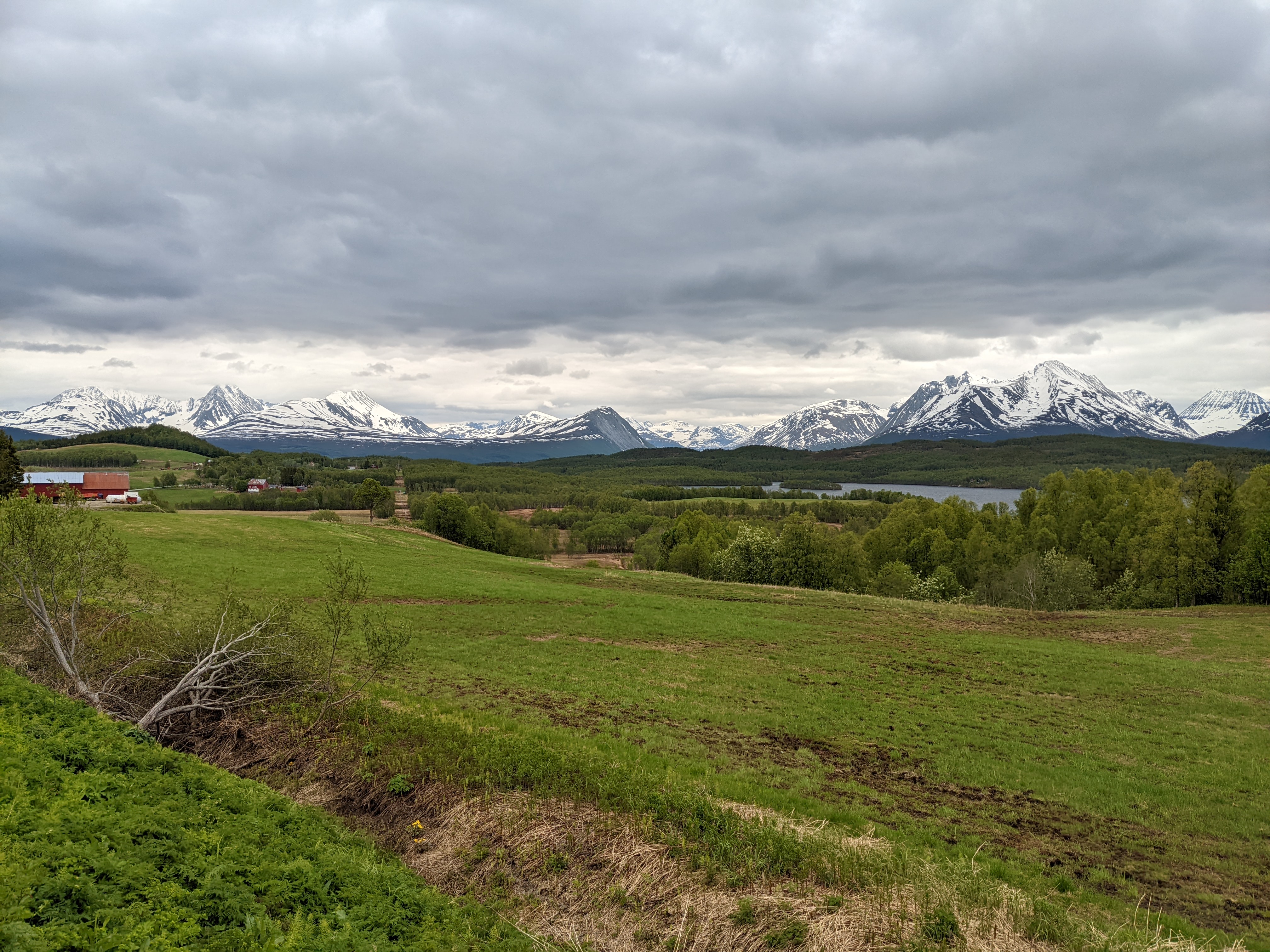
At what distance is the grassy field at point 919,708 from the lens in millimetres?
13664

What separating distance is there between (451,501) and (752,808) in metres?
103

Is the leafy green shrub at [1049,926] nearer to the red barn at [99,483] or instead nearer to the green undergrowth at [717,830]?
the green undergrowth at [717,830]

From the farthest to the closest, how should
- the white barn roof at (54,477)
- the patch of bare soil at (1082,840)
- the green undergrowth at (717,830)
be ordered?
1. the white barn roof at (54,477)
2. the patch of bare soil at (1082,840)
3. the green undergrowth at (717,830)

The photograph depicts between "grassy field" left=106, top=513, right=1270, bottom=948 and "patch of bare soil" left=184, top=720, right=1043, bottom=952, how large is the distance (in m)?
3.42

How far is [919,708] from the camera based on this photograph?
23.3 metres

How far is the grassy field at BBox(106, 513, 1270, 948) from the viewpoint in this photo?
13664 mm

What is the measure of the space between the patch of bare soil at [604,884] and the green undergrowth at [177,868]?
769 mm

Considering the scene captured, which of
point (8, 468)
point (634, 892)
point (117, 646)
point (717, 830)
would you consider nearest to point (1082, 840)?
point (717, 830)

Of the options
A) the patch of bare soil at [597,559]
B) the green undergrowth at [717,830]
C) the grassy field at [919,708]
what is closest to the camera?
the green undergrowth at [717,830]

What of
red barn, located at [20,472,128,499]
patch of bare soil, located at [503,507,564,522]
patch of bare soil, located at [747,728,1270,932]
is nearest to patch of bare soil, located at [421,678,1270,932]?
patch of bare soil, located at [747,728,1270,932]

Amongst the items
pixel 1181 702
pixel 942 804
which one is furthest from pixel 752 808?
pixel 1181 702

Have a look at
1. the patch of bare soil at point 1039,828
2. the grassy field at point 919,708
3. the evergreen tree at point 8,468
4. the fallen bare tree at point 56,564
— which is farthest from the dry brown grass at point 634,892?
the evergreen tree at point 8,468

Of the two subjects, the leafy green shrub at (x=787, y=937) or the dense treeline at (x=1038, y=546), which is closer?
the leafy green shrub at (x=787, y=937)

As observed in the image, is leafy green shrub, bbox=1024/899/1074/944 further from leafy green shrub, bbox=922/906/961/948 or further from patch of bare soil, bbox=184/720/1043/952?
leafy green shrub, bbox=922/906/961/948
